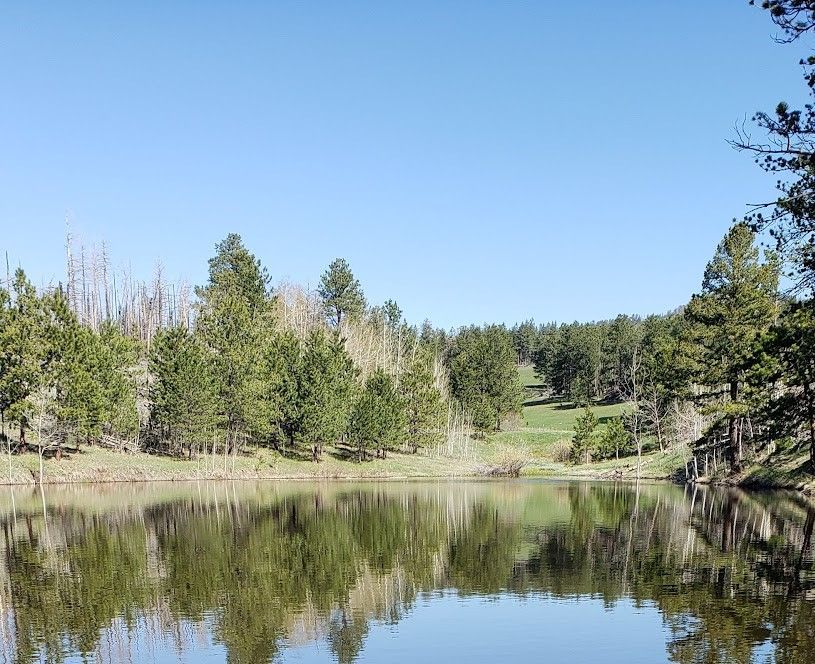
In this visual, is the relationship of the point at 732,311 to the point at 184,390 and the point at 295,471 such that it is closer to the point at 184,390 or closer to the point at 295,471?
the point at 295,471

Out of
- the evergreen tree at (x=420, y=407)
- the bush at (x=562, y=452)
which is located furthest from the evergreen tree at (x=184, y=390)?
the bush at (x=562, y=452)

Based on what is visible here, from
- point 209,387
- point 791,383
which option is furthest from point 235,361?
point 791,383

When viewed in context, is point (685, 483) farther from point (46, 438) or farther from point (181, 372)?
point (46, 438)

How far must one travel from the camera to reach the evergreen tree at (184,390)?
2739 inches

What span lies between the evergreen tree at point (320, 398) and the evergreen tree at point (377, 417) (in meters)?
1.74

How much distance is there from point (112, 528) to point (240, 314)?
138 ft

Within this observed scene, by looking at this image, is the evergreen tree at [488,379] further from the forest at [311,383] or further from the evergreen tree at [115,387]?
the evergreen tree at [115,387]

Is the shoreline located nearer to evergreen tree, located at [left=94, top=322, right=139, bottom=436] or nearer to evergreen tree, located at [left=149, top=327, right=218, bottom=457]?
evergreen tree, located at [left=94, top=322, right=139, bottom=436]

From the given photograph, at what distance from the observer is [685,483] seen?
217ft

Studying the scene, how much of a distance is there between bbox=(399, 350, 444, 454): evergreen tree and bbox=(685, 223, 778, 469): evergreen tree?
36.8 m

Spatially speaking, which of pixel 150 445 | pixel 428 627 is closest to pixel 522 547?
pixel 428 627

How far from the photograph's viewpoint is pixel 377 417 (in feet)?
259

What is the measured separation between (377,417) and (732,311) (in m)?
35.9

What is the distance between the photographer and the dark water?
1684 cm
